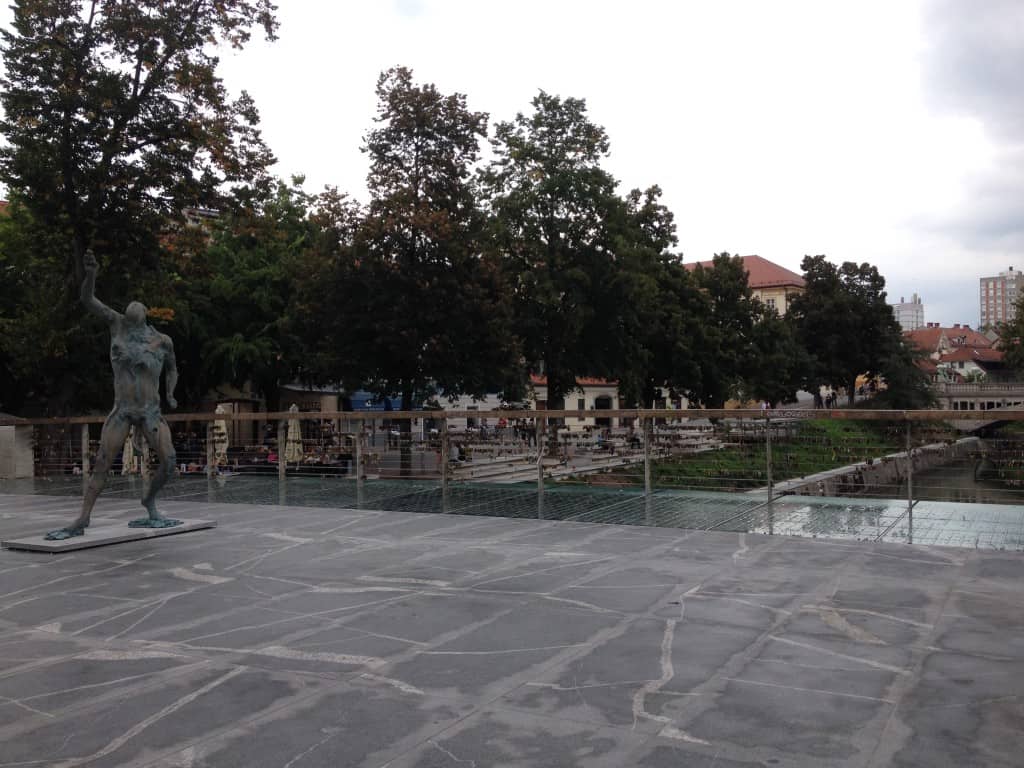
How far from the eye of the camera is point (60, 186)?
18.9m

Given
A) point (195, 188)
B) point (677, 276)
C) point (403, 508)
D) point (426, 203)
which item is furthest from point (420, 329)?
point (677, 276)

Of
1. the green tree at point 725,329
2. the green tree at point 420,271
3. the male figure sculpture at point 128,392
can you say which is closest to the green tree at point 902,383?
the green tree at point 725,329

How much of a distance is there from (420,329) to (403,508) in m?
11.1

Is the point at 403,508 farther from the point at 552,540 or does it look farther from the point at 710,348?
the point at 710,348

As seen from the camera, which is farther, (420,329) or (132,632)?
(420,329)

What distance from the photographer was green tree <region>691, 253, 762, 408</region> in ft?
156

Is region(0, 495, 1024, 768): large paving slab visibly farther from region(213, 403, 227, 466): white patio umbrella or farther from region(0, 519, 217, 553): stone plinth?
region(213, 403, 227, 466): white patio umbrella

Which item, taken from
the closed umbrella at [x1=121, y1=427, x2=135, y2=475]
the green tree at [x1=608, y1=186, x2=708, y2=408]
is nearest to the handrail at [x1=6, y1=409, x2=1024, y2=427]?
the closed umbrella at [x1=121, y1=427, x2=135, y2=475]

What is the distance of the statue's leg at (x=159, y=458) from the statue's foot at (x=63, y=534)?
864 mm

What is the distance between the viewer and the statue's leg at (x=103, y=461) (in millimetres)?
10227

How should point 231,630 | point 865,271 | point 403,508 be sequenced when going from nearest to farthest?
point 231,630 < point 403,508 < point 865,271

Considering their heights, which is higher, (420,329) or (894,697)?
(420,329)

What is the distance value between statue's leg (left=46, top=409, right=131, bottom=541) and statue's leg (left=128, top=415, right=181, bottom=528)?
0.27 m

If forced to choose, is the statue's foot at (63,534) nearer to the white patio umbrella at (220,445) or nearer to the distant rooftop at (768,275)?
the white patio umbrella at (220,445)
